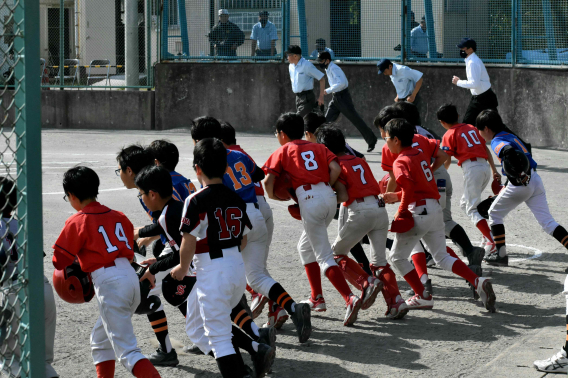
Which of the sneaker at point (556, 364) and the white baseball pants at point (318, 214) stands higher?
the white baseball pants at point (318, 214)

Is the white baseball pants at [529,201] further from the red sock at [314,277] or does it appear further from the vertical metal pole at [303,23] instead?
the vertical metal pole at [303,23]

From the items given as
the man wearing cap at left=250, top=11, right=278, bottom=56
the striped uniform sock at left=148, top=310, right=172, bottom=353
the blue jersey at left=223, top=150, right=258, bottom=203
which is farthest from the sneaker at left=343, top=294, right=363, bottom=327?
the man wearing cap at left=250, top=11, right=278, bottom=56

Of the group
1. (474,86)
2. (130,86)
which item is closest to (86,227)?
(474,86)

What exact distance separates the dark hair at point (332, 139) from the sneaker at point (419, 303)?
135 cm

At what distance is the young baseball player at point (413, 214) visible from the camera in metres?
5.75

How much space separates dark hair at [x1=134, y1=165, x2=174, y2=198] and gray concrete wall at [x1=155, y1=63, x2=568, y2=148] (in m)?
10.5

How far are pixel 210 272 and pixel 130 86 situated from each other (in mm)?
15225

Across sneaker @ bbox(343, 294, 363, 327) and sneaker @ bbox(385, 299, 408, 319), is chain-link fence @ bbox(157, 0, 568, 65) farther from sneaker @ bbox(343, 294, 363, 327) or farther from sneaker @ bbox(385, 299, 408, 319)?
sneaker @ bbox(343, 294, 363, 327)

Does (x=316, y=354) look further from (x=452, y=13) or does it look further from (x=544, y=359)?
(x=452, y=13)

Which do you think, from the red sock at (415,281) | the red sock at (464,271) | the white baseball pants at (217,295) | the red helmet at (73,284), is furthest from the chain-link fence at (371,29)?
the red helmet at (73,284)

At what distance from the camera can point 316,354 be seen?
492 centimetres

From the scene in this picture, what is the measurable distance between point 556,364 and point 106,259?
2740 millimetres

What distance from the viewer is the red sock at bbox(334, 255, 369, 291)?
5.82 m

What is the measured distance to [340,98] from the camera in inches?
560
